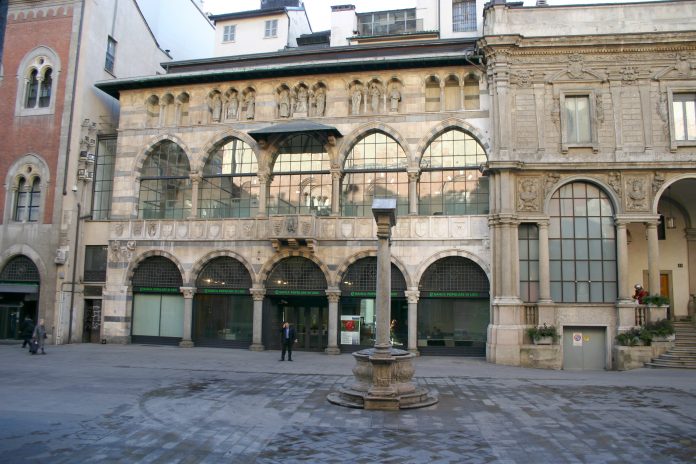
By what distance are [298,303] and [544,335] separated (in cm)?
1151

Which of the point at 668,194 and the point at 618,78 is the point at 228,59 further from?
the point at 668,194

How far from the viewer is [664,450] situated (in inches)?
400

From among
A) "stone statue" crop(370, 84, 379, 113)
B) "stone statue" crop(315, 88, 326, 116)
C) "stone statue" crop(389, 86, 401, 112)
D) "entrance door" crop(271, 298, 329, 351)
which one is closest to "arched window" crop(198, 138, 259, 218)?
"stone statue" crop(315, 88, 326, 116)

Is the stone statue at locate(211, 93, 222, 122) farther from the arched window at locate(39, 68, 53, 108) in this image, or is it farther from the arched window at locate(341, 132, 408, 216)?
the arched window at locate(39, 68, 53, 108)

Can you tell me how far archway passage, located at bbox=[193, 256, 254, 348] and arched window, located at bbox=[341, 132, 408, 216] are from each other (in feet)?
20.9

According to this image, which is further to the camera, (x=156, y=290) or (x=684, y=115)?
(x=156, y=290)

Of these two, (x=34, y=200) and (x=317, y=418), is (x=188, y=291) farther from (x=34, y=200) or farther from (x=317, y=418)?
(x=317, y=418)

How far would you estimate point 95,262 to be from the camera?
29328mm

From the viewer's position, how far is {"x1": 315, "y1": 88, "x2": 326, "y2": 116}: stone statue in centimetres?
2736

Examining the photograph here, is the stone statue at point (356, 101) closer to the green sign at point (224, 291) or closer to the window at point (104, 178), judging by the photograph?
the green sign at point (224, 291)

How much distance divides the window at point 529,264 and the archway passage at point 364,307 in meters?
5.32

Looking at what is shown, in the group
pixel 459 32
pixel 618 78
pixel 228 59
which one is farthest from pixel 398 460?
pixel 459 32

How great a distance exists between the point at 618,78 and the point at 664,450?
18709 millimetres

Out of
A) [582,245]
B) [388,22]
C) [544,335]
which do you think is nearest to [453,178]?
[582,245]
